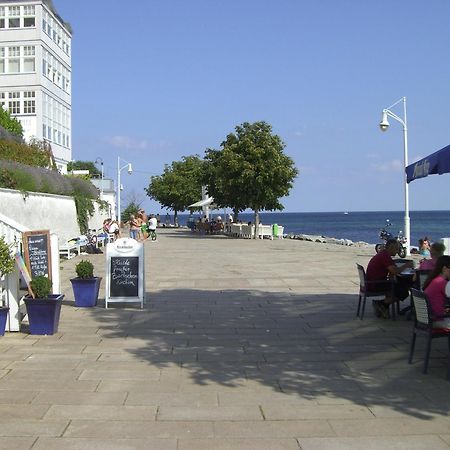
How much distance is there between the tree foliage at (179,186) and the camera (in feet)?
Answer: 201

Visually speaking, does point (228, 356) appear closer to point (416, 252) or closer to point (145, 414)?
point (145, 414)

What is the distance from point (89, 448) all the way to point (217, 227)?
41672 mm

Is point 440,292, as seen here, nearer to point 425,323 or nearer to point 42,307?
point 425,323

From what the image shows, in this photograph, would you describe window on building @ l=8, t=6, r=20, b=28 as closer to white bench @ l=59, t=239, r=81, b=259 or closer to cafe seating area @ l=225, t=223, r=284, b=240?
cafe seating area @ l=225, t=223, r=284, b=240

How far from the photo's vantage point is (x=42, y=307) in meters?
7.96

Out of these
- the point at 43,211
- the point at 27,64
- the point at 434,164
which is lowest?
the point at 43,211

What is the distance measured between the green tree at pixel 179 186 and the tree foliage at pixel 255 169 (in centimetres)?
2317

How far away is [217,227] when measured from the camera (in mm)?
45844

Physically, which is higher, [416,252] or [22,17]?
[22,17]

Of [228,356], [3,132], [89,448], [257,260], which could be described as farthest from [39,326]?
[3,132]

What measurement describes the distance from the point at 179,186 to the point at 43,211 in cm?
4170

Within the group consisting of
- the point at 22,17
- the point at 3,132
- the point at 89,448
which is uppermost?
the point at 22,17

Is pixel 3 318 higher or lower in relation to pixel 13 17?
lower

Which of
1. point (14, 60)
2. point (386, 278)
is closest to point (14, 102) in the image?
point (14, 60)
